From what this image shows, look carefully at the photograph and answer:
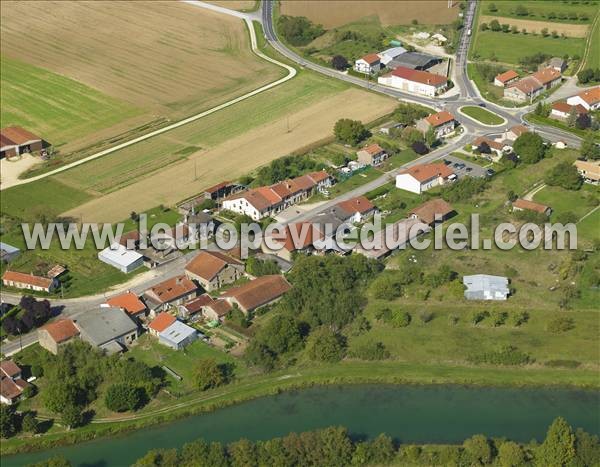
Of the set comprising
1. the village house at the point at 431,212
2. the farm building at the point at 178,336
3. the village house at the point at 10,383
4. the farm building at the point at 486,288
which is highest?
the village house at the point at 431,212

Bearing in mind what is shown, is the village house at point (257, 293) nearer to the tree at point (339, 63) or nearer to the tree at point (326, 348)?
the tree at point (326, 348)

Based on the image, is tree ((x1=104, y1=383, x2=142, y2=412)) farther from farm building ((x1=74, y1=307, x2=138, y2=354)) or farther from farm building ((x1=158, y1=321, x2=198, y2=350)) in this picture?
farm building ((x1=158, y1=321, x2=198, y2=350))

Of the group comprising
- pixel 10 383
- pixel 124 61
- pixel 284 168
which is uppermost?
pixel 284 168

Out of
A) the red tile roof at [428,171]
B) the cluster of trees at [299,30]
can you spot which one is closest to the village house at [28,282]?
the red tile roof at [428,171]

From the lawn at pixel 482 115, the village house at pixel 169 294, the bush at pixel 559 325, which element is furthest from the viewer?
the lawn at pixel 482 115

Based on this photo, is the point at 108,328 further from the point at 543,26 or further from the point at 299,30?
the point at 543,26

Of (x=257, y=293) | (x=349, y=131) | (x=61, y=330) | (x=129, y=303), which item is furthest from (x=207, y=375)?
(x=349, y=131)
